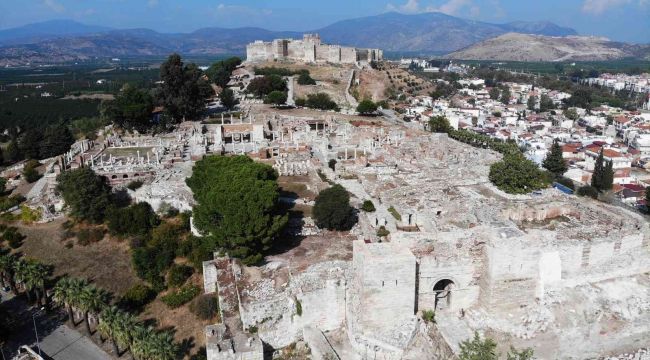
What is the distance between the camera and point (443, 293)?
16781 millimetres

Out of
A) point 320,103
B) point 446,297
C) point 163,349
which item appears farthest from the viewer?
point 320,103

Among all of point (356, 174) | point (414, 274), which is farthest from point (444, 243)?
point (356, 174)

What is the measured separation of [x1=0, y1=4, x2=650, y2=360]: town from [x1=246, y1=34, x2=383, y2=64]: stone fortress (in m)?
28.9

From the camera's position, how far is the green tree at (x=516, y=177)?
2795 cm

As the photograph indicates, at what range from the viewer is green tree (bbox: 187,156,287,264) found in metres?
19.5

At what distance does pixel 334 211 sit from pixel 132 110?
26.9 meters

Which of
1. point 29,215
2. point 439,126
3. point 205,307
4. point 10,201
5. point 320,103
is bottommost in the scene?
point 205,307

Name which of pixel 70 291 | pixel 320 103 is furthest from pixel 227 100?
pixel 70 291

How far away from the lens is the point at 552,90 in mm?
115188

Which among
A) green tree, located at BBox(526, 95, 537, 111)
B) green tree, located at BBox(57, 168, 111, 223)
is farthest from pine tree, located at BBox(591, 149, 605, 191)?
green tree, located at BBox(526, 95, 537, 111)

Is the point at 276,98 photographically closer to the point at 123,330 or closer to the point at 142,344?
the point at 123,330

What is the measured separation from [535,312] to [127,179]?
1021 inches

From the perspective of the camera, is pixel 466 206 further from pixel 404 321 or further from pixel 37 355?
pixel 37 355

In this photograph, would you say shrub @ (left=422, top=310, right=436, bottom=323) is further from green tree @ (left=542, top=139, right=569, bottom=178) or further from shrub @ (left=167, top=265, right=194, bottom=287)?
green tree @ (left=542, top=139, right=569, bottom=178)
